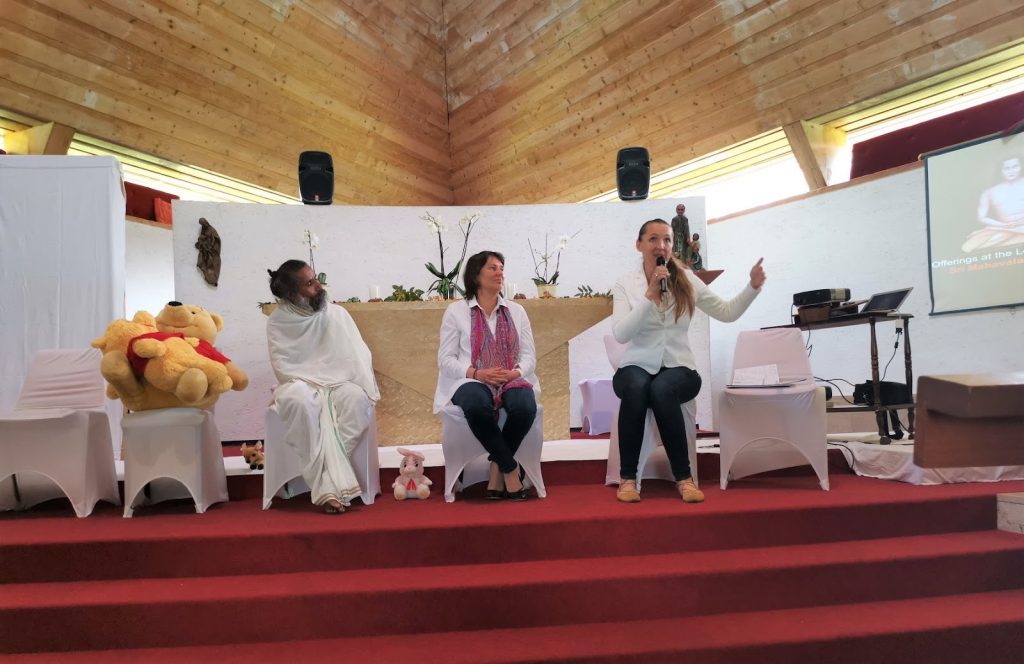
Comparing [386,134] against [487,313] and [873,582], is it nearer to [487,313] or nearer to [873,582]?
[487,313]

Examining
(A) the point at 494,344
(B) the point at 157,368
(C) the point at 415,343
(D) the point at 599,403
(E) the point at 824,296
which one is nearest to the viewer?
(B) the point at 157,368

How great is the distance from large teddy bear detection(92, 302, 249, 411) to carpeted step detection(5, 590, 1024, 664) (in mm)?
1156

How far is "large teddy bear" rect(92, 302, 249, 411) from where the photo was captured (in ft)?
9.32

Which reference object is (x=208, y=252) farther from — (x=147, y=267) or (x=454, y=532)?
(x=454, y=532)

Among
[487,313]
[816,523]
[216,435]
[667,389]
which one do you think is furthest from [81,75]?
[816,523]

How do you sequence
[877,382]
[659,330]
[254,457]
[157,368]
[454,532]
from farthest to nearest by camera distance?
[877,382]
[254,457]
[659,330]
[157,368]
[454,532]

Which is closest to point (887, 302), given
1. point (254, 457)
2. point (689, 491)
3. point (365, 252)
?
point (689, 491)

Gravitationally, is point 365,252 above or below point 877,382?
above

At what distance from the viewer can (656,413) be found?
284 cm

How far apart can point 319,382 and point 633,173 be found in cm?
368

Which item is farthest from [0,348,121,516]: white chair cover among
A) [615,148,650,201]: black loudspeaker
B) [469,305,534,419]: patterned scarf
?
[615,148,650,201]: black loudspeaker

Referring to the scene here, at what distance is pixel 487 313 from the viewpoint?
10.5 ft

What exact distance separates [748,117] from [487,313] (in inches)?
167

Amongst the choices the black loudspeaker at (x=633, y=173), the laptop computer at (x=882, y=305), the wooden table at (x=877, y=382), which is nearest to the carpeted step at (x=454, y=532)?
the wooden table at (x=877, y=382)
